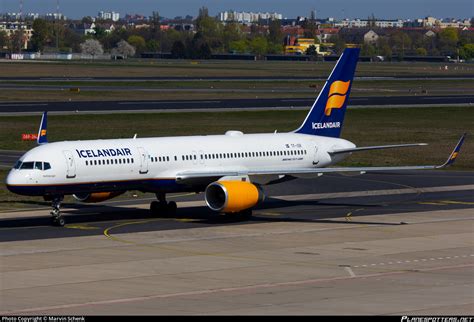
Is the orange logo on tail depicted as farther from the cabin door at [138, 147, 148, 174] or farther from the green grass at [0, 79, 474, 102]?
the green grass at [0, 79, 474, 102]

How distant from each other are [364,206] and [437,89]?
126727 mm

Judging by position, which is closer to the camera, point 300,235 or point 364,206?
point 300,235

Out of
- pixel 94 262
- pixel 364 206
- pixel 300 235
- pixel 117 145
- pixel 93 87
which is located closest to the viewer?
pixel 94 262

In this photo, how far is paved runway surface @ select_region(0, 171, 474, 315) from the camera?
3588 centimetres

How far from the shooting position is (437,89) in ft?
612

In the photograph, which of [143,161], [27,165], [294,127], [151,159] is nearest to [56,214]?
[27,165]

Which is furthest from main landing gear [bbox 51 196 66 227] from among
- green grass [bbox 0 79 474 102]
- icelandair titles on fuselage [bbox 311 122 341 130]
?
green grass [bbox 0 79 474 102]

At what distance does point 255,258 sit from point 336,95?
72.7ft

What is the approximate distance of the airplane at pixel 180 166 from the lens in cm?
5344

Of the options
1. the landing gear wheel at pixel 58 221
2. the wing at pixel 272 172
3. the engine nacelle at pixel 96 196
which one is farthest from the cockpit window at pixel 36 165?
the wing at pixel 272 172

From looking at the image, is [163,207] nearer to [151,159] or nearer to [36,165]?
[151,159]

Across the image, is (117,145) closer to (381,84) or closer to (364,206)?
(364,206)

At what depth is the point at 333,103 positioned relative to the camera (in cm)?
6556

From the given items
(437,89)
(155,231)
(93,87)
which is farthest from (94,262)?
(437,89)
